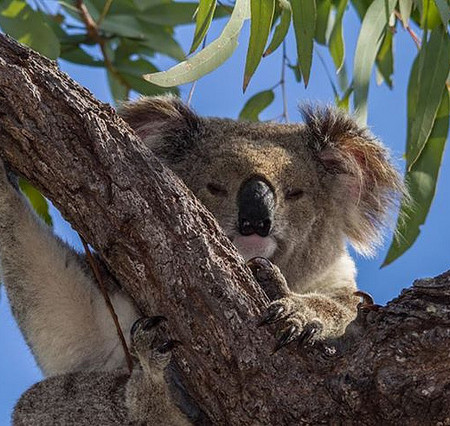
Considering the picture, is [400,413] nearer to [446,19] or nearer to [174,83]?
[174,83]

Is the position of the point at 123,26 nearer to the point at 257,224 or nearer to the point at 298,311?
the point at 257,224

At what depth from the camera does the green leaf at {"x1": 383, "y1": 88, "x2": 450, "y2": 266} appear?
10.9 feet

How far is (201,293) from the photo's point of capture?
6.75ft

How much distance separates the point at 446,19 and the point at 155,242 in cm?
117

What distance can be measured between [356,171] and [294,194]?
319 millimetres

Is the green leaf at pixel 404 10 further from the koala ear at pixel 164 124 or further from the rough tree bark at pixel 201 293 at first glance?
the rough tree bark at pixel 201 293

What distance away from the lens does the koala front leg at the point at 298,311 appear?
6.85ft

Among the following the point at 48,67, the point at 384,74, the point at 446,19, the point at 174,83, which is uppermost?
the point at 384,74

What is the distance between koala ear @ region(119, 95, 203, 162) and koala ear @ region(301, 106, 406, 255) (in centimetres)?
40

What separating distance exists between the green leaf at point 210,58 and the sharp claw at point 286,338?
0.72 metres

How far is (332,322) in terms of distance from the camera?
2.40 meters

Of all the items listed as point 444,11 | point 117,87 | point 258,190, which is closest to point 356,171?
point 258,190

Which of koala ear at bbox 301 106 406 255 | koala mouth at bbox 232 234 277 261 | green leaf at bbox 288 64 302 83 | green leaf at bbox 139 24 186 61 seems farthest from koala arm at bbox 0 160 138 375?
green leaf at bbox 139 24 186 61

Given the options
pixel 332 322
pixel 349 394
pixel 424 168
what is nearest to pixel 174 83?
pixel 332 322
